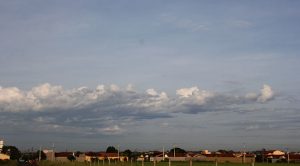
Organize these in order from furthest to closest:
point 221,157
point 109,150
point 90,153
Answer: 1. point 109,150
2. point 90,153
3. point 221,157

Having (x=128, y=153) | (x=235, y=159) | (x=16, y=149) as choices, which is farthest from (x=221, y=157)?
(x=16, y=149)

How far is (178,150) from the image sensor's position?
13338cm

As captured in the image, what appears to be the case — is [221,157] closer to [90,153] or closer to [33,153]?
[90,153]

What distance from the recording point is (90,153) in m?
131

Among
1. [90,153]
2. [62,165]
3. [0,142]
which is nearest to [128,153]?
[90,153]

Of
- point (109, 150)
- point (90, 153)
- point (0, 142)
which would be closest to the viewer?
point (0, 142)

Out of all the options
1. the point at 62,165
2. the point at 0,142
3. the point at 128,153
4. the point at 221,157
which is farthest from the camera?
the point at 128,153

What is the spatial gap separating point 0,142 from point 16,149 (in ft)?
132

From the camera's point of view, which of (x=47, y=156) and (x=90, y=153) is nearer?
(x=47, y=156)

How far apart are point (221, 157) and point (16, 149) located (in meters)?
52.6

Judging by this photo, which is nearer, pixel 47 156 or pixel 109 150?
pixel 47 156

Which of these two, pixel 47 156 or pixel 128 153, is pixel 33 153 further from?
pixel 128 153

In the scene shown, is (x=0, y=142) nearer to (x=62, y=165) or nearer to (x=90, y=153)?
(x=62, y=165)

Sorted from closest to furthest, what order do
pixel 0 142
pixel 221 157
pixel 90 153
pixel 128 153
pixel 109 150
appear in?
pixel 0 142 → pixel 221 157 → pixel 128 153 → pixel 90 153 → pixel 109 150
